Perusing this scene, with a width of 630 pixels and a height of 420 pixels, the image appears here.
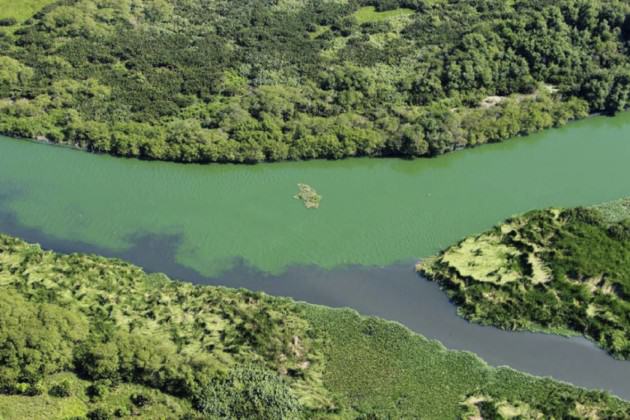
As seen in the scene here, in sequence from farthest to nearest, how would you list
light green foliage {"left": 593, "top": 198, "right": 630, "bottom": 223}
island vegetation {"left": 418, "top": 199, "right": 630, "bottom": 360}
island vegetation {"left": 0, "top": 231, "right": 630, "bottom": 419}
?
light green foliage {"left": 593, "top": 198, "right": 630, "bottom": 223} < island vegetation {"left": 418, "top": 199, "right": 630, "bottom": 360} < island vegetation {"left": 0, "top": 231, "right": 630, "bottom": 419}

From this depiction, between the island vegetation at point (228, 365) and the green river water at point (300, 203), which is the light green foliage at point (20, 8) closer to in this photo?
the green river water at point (300, 203)

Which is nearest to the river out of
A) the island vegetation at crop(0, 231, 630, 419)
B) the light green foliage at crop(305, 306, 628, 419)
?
the light green foliage at crop(305, 306, 628, 419)

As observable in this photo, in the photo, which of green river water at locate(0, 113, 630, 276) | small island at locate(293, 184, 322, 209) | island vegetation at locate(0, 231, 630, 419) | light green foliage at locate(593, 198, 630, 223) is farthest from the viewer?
small island at locate(293, 184, 322, 209)

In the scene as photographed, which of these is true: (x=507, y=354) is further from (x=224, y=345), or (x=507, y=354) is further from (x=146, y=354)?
(x=146, y=354)

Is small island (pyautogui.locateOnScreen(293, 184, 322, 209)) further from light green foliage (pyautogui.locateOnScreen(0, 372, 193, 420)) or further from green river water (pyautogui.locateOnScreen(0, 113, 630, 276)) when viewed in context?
light green foliage (pyautogui.locateOnScreen(0, 372, 193, 420))

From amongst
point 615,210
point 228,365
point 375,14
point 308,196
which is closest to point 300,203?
point 308,196

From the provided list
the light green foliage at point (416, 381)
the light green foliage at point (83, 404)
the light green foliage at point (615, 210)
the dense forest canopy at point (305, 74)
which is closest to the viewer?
the light green foliage at point (83, 404)

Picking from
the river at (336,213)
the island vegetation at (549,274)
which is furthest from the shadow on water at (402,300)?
the island vegetation at (549,274)
